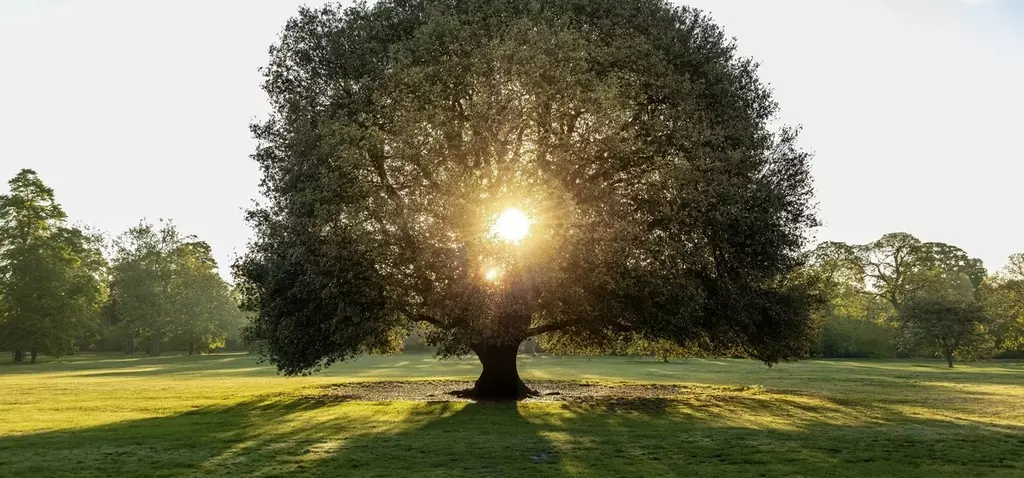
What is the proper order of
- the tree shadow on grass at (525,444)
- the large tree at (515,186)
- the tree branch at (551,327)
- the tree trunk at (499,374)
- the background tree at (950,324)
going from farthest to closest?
the background tree at (950,324), the tree trunk at (499,374), the tree branch at (551,327), the large tree at (515,186), the tree shadow on grass at (525,444)

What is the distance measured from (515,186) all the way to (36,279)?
277 feet

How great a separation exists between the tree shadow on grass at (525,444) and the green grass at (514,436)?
61 mm

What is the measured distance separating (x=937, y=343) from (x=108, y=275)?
12587cm

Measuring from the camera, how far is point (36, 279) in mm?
87562

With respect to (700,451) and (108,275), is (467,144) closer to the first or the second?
(700,451)

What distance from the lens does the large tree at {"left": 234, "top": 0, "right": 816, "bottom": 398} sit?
27.3 meters

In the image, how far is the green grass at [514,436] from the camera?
1666cm

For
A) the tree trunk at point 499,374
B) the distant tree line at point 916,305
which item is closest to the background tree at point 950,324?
the distant tree line at point 916,305

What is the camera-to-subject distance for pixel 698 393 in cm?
3856

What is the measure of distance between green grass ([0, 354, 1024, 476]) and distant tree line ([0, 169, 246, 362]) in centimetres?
6111

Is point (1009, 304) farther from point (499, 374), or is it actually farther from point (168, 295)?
point (168, 295)

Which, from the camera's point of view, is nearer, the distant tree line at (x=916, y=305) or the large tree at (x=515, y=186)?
the large tree at (x=515, y=186)

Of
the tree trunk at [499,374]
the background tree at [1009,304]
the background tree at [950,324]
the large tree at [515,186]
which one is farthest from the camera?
Result: the background tree at [1009,304]

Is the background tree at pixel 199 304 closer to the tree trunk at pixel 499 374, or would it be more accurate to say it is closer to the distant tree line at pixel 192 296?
the distant tree line at pixel 192 296
